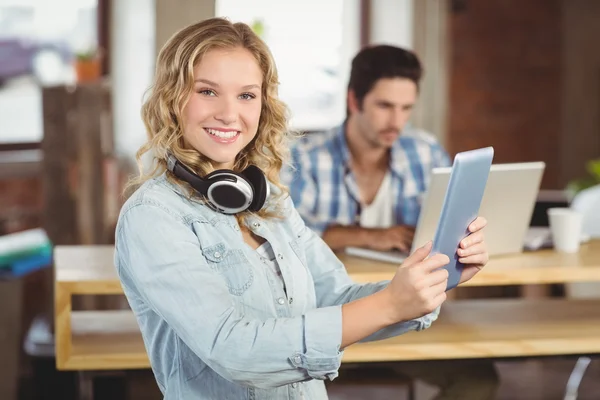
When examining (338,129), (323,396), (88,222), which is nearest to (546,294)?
(338,129)

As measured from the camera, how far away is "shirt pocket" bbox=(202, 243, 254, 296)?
1.48 meters

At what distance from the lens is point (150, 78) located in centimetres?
490

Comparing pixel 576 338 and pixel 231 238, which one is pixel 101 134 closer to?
pixel 576 338

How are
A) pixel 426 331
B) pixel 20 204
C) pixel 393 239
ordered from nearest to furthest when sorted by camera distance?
pixel 426 331
pixel 393 239
pixel 20 204

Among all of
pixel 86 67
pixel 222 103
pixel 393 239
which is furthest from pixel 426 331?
pixel 86 67

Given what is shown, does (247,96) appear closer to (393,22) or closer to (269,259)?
(269,259)

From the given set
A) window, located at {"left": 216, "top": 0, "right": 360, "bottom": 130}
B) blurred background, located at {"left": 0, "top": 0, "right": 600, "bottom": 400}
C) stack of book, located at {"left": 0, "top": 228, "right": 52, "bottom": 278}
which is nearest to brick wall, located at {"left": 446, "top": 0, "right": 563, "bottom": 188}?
blurred background, located at {"left": 0, "top": 0, "right": 600, "bottom": 400}

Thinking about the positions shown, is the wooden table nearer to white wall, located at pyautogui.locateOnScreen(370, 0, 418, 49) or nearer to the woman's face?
the woman's face

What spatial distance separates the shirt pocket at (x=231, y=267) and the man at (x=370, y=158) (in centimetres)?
160

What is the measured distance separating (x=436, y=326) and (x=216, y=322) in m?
1.30

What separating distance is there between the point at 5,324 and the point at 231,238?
2.62m

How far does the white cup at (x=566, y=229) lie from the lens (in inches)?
104

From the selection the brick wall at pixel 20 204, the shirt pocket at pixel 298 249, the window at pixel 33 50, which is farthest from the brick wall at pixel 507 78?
the shirt pocket at pixel 298 249

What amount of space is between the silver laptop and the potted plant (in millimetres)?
2632
